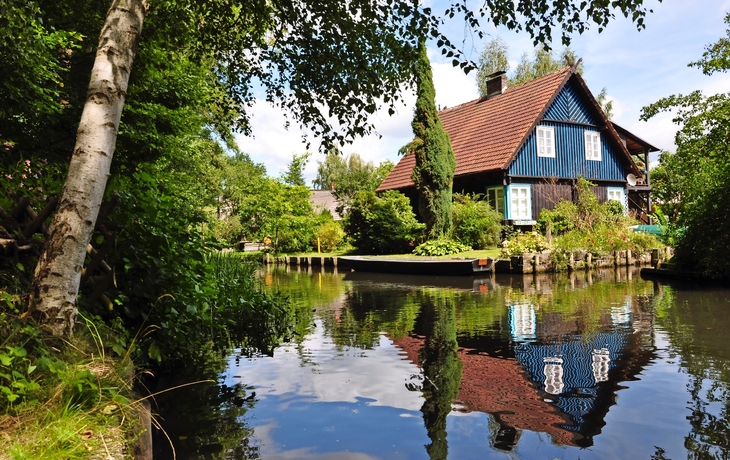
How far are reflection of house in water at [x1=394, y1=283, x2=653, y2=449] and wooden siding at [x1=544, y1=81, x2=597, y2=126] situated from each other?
20.6 meters

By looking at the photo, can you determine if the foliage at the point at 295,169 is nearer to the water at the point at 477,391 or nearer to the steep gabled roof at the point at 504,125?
the steep gabled roof at the point at 504,125

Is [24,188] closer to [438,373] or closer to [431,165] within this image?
[438,373]

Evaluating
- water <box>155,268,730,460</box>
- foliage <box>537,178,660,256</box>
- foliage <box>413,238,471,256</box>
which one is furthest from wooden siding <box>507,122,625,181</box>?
water <box>155,268,730,460</box>

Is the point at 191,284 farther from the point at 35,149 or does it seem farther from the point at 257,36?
the point at 35,149

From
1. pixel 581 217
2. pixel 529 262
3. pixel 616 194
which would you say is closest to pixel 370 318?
pixel 529 262

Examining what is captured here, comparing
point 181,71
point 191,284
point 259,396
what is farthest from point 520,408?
point 181,71

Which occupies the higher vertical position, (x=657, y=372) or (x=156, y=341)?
(x=156, y=341)

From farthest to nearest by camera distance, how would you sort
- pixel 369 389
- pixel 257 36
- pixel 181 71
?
pixel 181 71 → pixel 257 36 → pixel 369 389

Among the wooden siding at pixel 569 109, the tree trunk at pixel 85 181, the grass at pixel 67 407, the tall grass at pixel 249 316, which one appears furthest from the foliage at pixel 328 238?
the grass at pixel 67 407

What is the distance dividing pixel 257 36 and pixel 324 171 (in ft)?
235

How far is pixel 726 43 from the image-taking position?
54.0ft

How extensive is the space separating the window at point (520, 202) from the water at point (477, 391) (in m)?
16.2

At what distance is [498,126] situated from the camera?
96.9 feet

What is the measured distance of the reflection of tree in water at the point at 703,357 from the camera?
4289 millimetres
